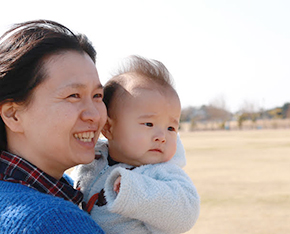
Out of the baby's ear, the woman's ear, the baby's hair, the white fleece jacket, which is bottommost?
the white fleece jacket

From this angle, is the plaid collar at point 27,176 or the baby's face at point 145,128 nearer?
the plaid collar at point 27,176

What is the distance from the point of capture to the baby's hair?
249 centimetres

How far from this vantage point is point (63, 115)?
189cm

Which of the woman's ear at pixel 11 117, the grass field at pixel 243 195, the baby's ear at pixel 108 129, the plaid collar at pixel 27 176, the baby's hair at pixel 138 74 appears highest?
the baby's hair at pixel 138 74

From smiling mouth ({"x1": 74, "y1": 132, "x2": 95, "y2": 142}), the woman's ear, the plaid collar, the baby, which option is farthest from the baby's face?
the woman's ear

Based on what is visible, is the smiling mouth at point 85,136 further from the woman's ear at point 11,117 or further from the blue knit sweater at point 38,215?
the blue knit sweater at point 38,215

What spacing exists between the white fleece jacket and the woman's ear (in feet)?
1.69

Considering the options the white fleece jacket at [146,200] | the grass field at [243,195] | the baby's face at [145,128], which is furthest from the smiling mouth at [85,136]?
the grass field at [243,195]

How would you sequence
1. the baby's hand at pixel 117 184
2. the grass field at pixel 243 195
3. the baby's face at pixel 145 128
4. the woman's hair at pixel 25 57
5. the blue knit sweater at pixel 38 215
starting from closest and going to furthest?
the blue knit sweater at pixel 38 215
the woman's hair at pixel 25 57
the baby's hand at pixel 117 184
the baby's face at pixel 145 128
the grass field at pixel 243 195

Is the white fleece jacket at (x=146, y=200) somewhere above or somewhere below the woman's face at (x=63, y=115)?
below

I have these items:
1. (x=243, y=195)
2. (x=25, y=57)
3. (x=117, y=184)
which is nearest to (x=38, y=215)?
(x=117, y=184)

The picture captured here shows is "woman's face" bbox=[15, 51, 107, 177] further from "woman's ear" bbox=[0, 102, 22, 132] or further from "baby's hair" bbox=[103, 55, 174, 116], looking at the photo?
"baby's hair" bbox=[103, 55, 174, 116]

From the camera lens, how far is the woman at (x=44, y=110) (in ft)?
6.06

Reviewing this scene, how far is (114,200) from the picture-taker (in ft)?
6.23
